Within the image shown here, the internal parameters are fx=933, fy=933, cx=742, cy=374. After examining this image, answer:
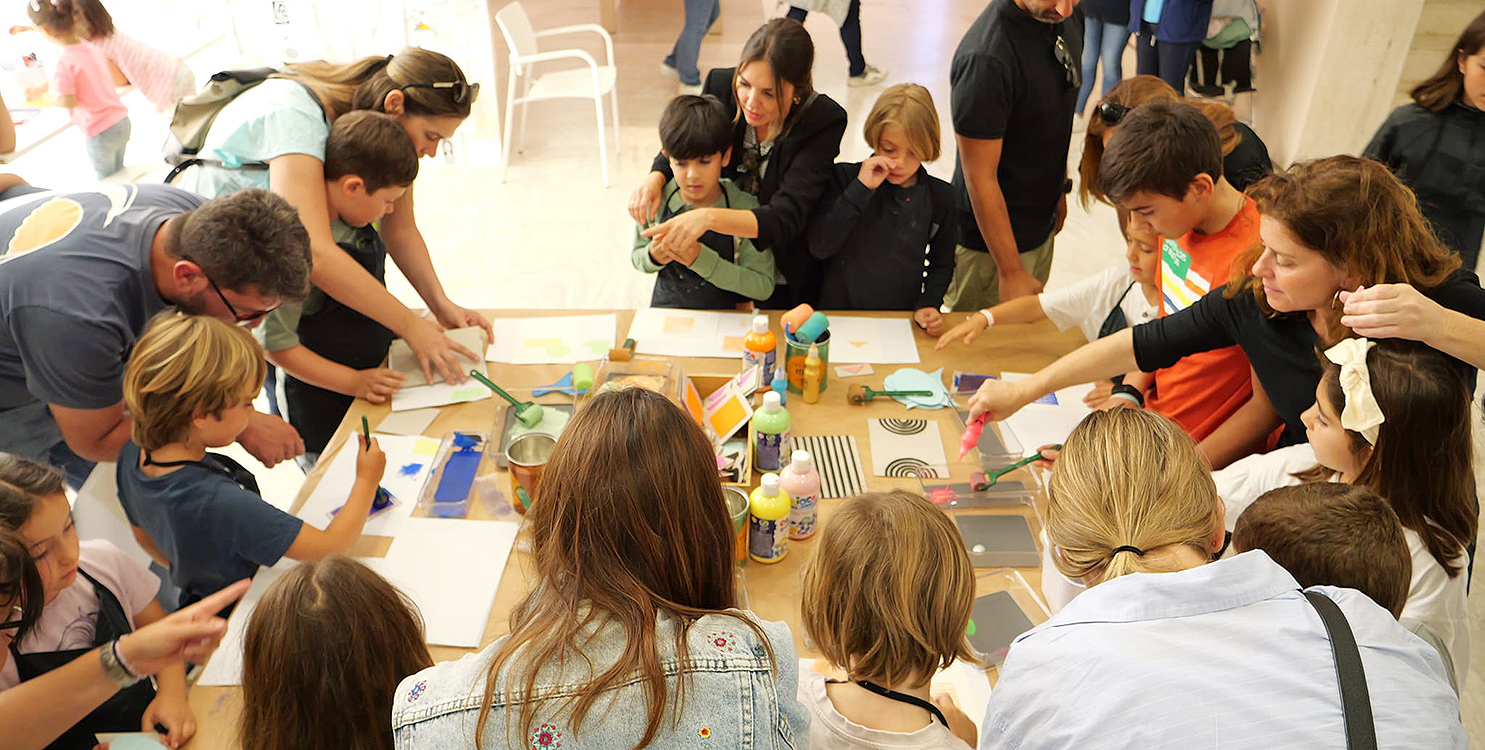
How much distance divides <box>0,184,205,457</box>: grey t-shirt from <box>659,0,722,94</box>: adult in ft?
15.8

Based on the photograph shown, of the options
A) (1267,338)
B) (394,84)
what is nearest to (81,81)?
(394,84)

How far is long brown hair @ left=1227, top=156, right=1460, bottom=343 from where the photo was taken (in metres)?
1.65

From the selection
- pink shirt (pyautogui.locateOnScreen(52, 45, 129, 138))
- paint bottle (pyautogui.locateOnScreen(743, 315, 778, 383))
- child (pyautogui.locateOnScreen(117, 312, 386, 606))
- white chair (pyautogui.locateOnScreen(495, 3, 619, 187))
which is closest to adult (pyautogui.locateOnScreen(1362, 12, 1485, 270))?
paint bottle (pyautogui.locateOnScreen(743, 315, 778, 383))

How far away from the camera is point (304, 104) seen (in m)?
2.28

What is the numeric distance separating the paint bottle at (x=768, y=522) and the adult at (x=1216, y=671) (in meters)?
0.63

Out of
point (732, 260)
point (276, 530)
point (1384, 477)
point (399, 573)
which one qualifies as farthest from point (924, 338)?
point (276, 530)

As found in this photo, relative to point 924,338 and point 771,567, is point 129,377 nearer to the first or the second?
point 771,567

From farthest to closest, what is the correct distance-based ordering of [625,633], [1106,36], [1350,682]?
[1106,36], [625,633], [1350,682]

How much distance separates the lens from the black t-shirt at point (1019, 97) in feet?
8.55

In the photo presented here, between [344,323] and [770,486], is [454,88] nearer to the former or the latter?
[344,323]

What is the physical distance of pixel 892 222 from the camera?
2.62m

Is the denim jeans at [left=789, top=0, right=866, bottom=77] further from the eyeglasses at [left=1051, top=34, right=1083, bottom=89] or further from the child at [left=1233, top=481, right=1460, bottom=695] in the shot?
the child at [left=1233, top=481, right=1460, bottom=695]

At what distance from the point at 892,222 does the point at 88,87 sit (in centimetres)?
430

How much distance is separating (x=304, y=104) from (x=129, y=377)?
2.97ft
